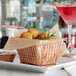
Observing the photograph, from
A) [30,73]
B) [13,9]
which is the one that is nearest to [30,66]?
[30,73]

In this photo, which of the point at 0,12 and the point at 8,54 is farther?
the point at 0,12

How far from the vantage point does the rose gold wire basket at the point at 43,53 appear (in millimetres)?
736

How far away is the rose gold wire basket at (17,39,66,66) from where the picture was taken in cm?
74

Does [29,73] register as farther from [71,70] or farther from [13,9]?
[13,9]

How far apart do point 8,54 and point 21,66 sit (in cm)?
9

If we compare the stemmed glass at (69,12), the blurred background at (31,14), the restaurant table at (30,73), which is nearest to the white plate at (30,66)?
the restaurant table at (30,73)

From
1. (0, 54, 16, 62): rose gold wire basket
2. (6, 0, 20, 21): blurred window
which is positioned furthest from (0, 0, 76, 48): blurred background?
(0, 54, 16, 62): rose gold wire basket

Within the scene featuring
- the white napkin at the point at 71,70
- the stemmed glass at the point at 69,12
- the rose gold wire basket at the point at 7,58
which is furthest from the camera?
the stemmed glass at the point at 69,12

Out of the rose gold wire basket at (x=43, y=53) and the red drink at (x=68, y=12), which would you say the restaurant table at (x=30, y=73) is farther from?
the red drink at (x=68, y=12)

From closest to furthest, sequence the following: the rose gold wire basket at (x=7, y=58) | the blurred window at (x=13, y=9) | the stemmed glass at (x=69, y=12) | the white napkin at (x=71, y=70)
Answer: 1. the white napkin at (x=71, y=70)
2. the rose gold wire basket at (x=7, y=58)
3. the stemmed glass at (x=69, y=12)
4. the blurred window at (x=13, y=9)

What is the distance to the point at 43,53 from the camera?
0.74 m

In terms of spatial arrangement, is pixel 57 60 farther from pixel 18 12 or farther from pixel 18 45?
pixel 18 12

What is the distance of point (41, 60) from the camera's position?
29.4 inches

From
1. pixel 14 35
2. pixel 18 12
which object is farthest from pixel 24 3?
pixel 14 35
